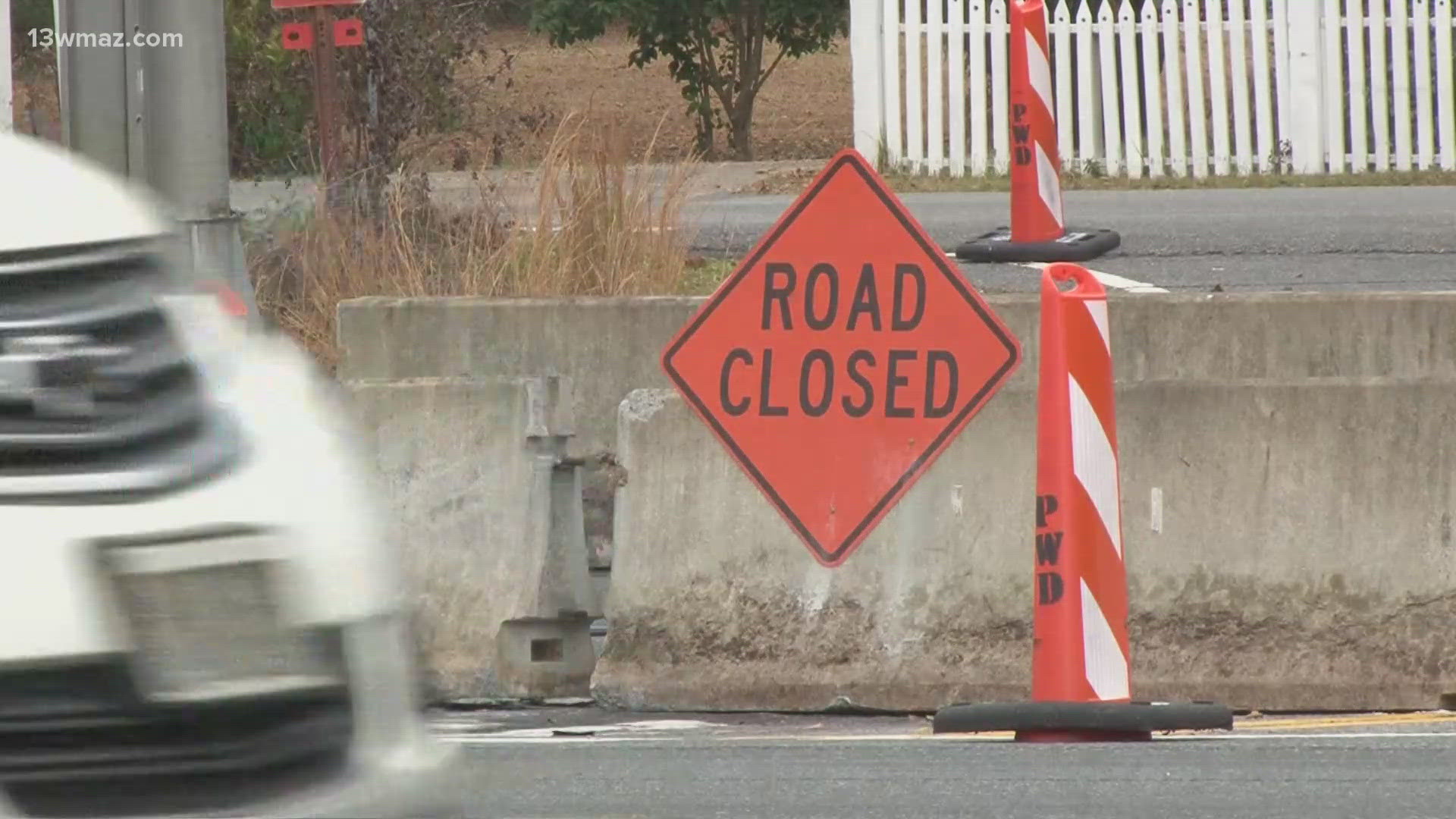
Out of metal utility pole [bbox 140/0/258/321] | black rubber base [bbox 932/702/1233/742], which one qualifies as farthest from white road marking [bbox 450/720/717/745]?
metal utility pole [bbox 140/0/258/321]

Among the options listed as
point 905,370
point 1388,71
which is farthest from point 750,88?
point 905,370

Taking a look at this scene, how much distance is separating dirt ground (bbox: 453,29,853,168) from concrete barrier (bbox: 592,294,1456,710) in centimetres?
962

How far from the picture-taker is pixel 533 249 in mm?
10047

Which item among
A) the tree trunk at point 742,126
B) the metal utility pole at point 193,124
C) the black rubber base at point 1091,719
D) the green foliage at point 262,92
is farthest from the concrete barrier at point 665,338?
the tree trunk at point 742,126

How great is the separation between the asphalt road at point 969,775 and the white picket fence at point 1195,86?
10.7 m

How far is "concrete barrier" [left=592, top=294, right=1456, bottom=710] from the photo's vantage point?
22.1 feet

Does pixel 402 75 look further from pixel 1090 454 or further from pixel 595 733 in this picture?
pixel 1090 454

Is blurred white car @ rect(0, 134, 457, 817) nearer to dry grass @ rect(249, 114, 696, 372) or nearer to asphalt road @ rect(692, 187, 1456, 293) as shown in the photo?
dry grass @ rect(249, 114, 696, 372)

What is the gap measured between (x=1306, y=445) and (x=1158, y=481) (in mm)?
428

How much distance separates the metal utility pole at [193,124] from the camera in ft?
27.2

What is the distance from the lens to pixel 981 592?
687 cm

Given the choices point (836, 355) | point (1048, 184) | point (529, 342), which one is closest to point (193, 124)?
point (529, 342)

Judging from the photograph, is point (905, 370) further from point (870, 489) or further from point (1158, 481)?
point (1158, 481)

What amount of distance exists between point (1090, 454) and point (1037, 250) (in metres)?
5.82
